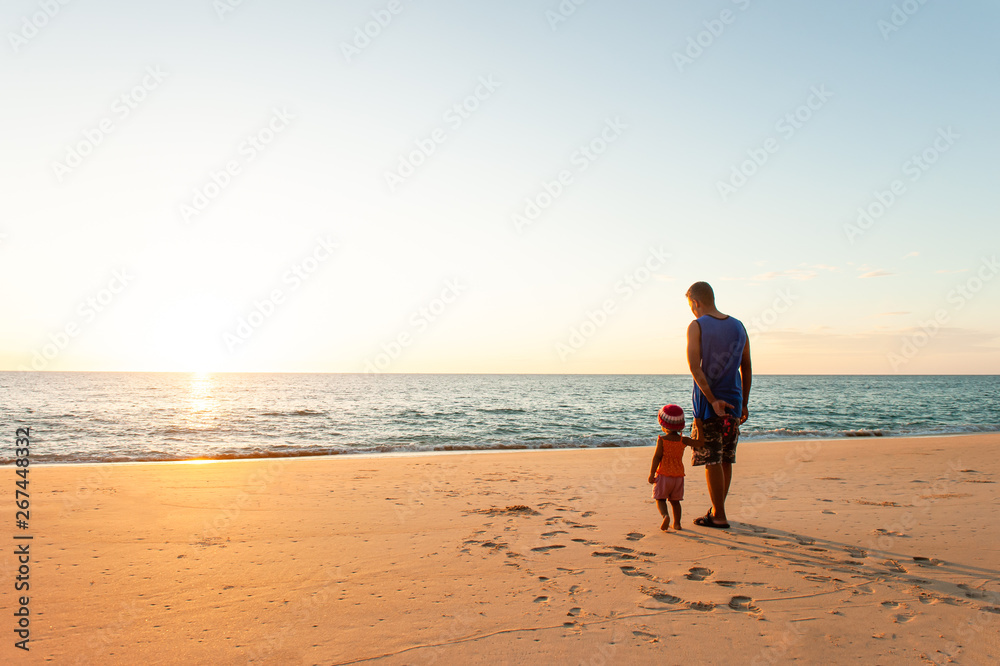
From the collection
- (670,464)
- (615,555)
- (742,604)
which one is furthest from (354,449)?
(742,604)

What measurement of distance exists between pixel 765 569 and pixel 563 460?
672 cm

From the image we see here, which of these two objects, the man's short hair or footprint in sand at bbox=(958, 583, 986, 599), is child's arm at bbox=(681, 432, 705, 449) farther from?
footprint in sand at bbox=(958, 583, 986, 599)

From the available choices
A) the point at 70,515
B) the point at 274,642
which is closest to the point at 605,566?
the point at 274,642

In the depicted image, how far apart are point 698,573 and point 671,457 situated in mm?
1252

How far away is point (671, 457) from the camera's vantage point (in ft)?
16.6

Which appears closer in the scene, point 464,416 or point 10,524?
point 10,524

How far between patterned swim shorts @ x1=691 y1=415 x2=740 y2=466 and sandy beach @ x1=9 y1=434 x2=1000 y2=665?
65 cm

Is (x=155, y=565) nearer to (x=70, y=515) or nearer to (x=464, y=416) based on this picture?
Result: (x=70, y=515)

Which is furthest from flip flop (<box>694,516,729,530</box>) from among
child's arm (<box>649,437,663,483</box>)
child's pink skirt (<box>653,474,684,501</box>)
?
child's arm (<box>649,437,663,483</box>)

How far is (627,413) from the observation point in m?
30.1

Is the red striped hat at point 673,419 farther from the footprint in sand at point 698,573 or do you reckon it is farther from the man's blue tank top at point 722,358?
the footprint in sand at point 698,573

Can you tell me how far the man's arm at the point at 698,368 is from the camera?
15.7 feet

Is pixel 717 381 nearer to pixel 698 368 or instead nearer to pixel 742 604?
pixel 698 368

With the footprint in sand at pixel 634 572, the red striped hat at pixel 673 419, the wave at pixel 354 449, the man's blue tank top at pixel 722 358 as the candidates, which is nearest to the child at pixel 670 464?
the red striped hat at pixel 673 419
